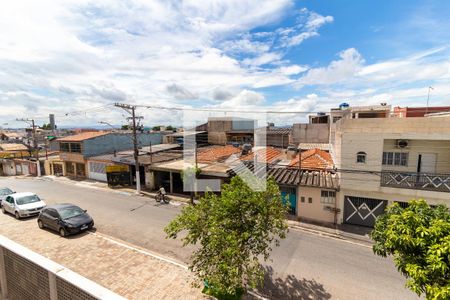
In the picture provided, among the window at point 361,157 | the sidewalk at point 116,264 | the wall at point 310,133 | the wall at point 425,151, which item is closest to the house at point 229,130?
the wall at point 310,133

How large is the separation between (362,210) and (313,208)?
3.05 m

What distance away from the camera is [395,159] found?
1491cm

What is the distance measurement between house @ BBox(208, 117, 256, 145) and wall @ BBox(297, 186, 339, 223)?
24965 millimetres

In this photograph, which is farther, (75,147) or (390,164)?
(75,147)

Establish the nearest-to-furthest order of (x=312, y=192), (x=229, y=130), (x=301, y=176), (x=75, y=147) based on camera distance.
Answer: (x=312, y=192) → (x=301, y=176) → (x=75, y=147) → (x=229, y=130)

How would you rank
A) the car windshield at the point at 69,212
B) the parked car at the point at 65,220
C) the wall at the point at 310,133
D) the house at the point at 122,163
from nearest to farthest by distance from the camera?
the parked car at the point at 65,220
the car windshield at the point at 69,212
the house at the point at 122,163
the wall at the point at 310,133

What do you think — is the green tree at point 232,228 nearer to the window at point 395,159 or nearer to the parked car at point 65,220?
the parked car at point 65,220

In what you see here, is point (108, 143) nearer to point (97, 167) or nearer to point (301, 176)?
point (97, 167)

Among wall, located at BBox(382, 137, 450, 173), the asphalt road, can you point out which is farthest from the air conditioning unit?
the asphalt road

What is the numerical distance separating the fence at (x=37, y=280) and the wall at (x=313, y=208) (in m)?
14.6

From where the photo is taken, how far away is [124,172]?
84.6 ft

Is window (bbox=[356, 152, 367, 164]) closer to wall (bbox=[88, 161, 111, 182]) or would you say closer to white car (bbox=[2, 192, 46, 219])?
white car (bbox=[2, 192, 46, 219])

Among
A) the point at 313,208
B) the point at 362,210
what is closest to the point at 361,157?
the point at 362,210

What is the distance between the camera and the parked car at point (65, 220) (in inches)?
513
